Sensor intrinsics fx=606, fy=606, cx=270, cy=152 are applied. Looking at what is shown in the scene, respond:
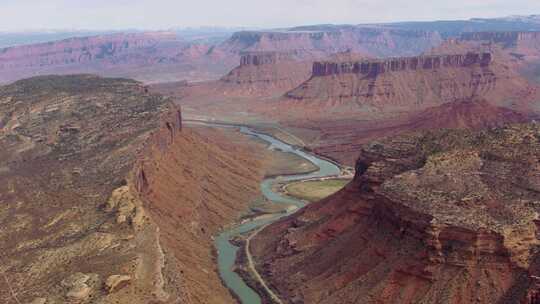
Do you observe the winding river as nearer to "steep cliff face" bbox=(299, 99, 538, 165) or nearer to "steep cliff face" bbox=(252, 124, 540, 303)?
"steep cliff face" bbox=(252, 124, 540, 303)

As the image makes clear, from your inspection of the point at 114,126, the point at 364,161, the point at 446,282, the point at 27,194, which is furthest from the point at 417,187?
the point at 114,126

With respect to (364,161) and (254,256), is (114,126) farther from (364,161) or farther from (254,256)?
(364,161)

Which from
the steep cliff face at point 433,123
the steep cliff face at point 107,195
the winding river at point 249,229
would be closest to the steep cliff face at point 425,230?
the winding river at point 249,229

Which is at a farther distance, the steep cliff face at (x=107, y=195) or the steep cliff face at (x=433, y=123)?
Answer: the steep cliff face at (x=433, y=123)

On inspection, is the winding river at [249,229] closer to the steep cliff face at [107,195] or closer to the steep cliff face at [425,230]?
the steep cliff face at [107,195]

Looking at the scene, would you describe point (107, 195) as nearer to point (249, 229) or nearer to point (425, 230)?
point (249, 229)

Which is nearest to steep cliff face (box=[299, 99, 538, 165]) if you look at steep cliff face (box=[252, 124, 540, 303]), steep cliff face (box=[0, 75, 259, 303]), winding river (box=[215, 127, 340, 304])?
winding river (box=[215, 127, 340, 304])

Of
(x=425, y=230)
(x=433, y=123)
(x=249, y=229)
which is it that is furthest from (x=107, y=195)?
(x=433, y=123)
